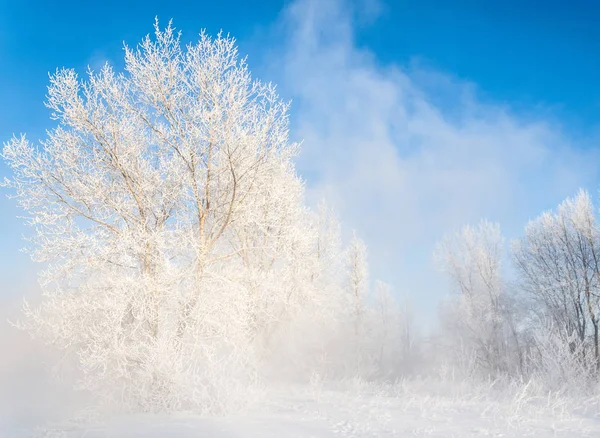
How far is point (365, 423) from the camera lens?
6.23 meters

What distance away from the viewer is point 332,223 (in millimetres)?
20672

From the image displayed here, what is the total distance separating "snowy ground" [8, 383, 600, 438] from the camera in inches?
217

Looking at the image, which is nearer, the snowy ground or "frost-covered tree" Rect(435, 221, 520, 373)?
the snowy ground

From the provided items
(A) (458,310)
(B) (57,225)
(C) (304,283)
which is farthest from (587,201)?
(B) (57,225)

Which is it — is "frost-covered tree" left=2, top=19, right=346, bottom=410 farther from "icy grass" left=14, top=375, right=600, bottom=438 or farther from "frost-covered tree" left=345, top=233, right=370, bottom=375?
"frost-covered tree" left=345, top=233, right=370, bottom=375

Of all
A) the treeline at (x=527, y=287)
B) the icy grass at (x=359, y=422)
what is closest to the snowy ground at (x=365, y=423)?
the icy grass at (x=359, y=422)

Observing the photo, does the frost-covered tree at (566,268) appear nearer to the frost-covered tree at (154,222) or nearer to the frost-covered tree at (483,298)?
the frost-covered tree at (483,298)

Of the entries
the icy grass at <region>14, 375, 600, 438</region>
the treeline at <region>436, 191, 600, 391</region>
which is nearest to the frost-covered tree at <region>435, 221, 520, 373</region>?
the treeline at <region>436, 191, 600, 391</region>

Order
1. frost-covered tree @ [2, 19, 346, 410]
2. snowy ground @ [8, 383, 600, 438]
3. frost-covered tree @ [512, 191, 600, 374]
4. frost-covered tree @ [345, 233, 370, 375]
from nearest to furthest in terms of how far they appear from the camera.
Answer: snowy ground @ [8, 383, 600, 438], frost-covered tree @ [2, 19, 346, 410], frost-covered tree @ [512, 191, 600, 374], frost-covered tree @ [345, 233, 370, 375]

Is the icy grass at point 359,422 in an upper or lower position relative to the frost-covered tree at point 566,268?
lower

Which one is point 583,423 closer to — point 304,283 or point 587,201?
point 304,283

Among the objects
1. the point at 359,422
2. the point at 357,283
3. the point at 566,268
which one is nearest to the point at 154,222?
the point at 359,422

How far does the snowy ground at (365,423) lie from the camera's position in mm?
5516

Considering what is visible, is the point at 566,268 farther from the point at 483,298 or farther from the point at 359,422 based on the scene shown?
the point at 359,422
